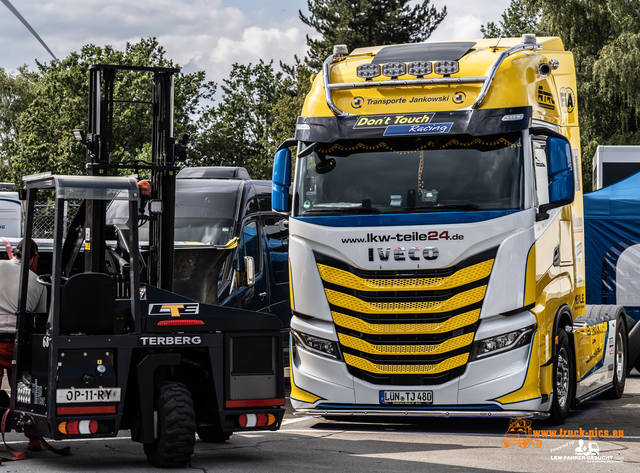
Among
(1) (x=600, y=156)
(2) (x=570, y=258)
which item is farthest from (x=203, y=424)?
(1) (x=600, y=156)

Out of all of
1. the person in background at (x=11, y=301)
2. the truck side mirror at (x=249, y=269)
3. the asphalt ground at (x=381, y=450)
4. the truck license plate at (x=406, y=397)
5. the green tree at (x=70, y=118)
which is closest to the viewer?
the asphalt ground at (x=381, y=450)

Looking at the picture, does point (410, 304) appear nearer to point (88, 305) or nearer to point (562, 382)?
point (562, 382)

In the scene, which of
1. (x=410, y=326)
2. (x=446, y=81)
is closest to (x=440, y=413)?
(x=410, y=326)

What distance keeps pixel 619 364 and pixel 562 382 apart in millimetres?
3519

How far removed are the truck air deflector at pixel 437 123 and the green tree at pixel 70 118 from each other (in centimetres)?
2606

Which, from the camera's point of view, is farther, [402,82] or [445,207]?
[402,82]

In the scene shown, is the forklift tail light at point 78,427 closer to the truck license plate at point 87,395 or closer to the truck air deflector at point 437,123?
the truck license plate at point 87,395

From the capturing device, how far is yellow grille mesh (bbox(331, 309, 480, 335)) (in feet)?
28.9

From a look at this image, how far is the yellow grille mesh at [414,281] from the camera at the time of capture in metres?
8.78

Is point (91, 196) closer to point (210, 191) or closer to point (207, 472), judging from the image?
point (207, 472)

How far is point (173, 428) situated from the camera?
7309mm

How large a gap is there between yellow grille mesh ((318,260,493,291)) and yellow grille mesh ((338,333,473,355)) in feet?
1.74

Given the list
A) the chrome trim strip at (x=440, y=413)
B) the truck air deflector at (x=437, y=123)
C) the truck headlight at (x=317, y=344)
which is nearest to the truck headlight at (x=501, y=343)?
the chrome trim strip at (x=440, y=413)

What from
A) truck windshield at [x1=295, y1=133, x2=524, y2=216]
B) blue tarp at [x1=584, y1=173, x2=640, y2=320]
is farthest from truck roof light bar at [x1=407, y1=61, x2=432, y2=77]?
blue tarp at [x1=584, y1=173, x2=640, y2=320]
